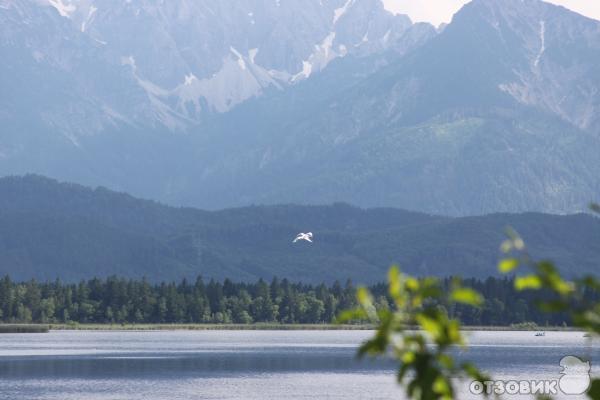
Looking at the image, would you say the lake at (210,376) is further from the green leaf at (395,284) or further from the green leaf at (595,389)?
the green leaf at (395,284)

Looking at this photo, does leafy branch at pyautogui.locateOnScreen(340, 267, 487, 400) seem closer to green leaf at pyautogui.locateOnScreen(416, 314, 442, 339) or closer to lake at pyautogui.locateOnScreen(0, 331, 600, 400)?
green leaf at pyautogui.locateOnScreen(416, 314, 442, 339)

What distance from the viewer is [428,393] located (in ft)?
47.2

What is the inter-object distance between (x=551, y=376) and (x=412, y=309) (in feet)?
442

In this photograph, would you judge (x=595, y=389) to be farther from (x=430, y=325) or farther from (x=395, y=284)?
(x=395, y=284)

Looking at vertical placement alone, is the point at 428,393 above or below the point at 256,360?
below

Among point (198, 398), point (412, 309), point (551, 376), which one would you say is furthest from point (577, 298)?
point (551, 376)

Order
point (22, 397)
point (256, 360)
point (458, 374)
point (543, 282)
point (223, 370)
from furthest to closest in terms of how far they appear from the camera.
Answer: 1. point (256, 360)
2. point (223, 370)
3. point (22, 397)
4. point (458, 374)
5. point (543, 282)

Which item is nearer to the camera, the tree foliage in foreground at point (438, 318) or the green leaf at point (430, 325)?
the green leaf at point (430, 325)

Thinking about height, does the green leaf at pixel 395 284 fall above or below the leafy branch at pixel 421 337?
above

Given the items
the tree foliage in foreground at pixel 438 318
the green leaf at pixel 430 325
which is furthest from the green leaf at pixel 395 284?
the green leaf at pixel 430 325

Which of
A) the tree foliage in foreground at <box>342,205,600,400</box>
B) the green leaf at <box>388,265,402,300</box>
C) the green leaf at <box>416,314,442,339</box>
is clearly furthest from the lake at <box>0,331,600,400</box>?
the green leaf at <box>416,314,442,339</box>

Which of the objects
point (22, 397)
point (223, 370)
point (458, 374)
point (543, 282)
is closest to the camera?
point (543, 282)

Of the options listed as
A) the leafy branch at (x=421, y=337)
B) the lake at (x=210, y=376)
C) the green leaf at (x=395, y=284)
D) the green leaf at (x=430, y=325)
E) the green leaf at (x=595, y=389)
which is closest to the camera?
the green leaf at (x=430, y=325)

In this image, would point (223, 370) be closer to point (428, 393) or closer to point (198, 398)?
point (198, 398)
